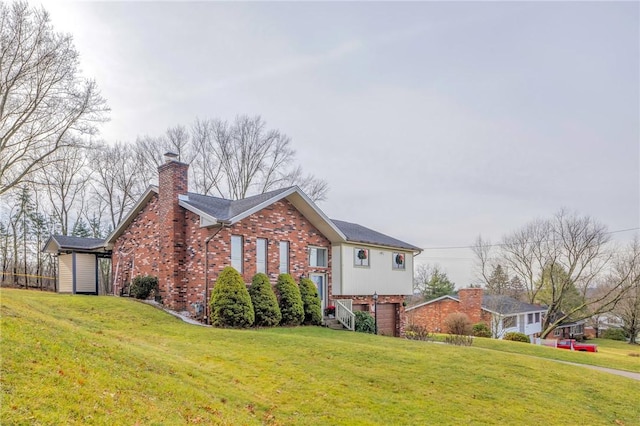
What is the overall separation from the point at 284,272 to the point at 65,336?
37.4ft

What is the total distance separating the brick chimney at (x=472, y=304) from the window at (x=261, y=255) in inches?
854

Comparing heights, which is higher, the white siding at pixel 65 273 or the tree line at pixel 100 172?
the tree line at pixel 100 172

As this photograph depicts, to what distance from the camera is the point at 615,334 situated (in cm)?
5031

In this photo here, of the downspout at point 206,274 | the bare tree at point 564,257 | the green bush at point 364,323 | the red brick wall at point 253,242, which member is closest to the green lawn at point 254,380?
the downspout at point 206,274

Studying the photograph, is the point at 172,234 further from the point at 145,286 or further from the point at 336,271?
the point at 336,271

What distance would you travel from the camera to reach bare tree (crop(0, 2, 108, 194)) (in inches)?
711

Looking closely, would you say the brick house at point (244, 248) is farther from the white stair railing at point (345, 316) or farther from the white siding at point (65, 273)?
the white siding at point (65, 273)

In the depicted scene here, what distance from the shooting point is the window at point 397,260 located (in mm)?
23422

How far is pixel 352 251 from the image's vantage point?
21.0 metres

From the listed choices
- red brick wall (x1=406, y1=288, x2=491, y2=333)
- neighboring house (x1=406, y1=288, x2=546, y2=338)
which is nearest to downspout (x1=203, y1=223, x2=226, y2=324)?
red brick wall (x1=406, y1=288, x2=491, y2=333)

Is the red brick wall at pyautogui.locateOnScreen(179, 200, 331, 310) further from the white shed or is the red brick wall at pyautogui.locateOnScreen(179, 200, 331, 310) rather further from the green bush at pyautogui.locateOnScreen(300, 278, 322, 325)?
the white shed

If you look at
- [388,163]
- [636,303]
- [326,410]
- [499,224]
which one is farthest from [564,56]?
[636,303]

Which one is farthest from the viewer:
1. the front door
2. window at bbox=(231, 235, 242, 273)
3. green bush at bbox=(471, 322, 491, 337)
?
green bush at bbox=(471, 322, 491, 337)

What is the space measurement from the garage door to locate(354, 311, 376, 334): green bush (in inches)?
81.5
